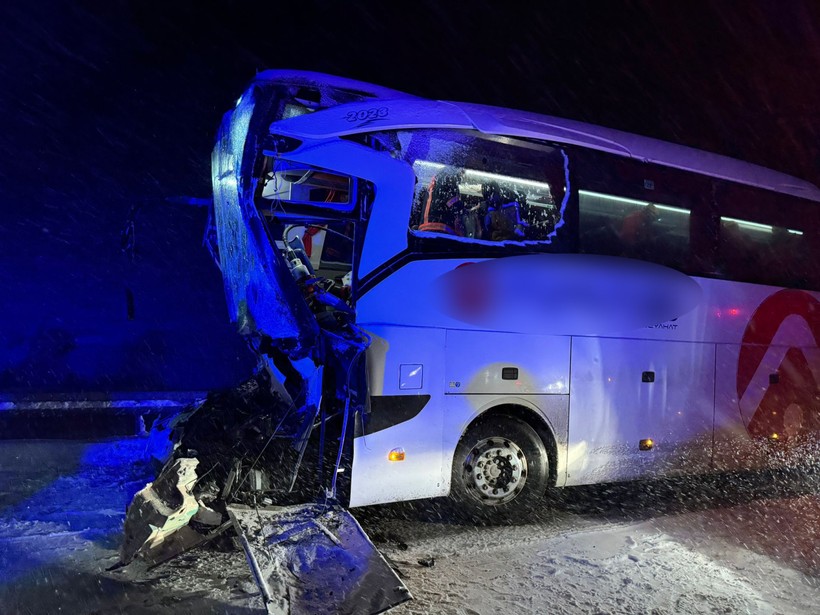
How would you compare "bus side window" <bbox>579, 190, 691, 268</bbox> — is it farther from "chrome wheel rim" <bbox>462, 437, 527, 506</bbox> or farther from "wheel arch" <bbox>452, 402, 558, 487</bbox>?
"chrome wheel rim" <bbox>462, 437, 527, 506</bbox>

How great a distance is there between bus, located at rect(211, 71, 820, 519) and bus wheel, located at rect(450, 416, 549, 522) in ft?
0.06

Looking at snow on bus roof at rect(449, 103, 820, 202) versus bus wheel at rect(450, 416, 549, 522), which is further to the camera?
bus wheel at rect(450, 416, 549, 522)

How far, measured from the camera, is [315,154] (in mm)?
4527

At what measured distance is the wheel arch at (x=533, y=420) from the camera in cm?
527

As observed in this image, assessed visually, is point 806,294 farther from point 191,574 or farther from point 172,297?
point 172,297

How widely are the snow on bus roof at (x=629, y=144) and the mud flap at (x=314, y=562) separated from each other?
3.43 meters

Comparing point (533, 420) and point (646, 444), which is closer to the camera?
point (533, 420)

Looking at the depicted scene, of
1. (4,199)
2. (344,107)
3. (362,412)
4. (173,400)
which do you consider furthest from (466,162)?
(4,199)

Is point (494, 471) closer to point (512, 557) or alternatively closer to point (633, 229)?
point (512, 557)

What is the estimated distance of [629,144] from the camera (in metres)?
5.86

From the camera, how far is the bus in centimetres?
463

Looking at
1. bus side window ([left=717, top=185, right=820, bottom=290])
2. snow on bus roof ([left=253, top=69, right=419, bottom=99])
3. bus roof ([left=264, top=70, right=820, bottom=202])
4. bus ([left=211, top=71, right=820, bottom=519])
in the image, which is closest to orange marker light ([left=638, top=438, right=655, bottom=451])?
bus ([left=211, top=71, right=820, bottom=519])

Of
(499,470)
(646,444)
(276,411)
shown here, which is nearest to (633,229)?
(646,444)

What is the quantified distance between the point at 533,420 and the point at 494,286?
143 centimetres
